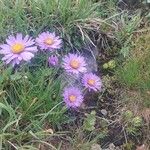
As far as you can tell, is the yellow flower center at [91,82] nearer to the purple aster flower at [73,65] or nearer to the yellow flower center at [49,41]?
the purple aster flower at [73,65]

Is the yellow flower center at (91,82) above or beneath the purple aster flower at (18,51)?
beneath

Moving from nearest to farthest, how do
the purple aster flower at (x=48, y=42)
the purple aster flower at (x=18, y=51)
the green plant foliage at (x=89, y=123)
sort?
the purple aster flower at (x=18, y=51)
the purple aster flower at (x=48, y=42)
the green plant foliage at (x=89, y=123)

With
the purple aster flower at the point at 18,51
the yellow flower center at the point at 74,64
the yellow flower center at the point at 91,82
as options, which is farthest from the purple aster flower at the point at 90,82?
the purple aster flower at the point at 18,51

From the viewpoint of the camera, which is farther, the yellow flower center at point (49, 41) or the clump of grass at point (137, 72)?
the clump of grass at point (137, 72)

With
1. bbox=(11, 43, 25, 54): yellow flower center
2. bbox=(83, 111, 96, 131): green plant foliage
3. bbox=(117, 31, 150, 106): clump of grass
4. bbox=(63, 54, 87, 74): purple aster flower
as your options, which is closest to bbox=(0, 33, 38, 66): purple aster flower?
bbox=(11, 43, 25, 54): yellow flower center

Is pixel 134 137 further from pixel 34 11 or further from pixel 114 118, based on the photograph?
pixel 34 11

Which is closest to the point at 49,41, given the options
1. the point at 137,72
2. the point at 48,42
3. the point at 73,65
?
the point at 48,42

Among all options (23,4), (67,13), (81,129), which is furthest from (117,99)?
(23,4)
